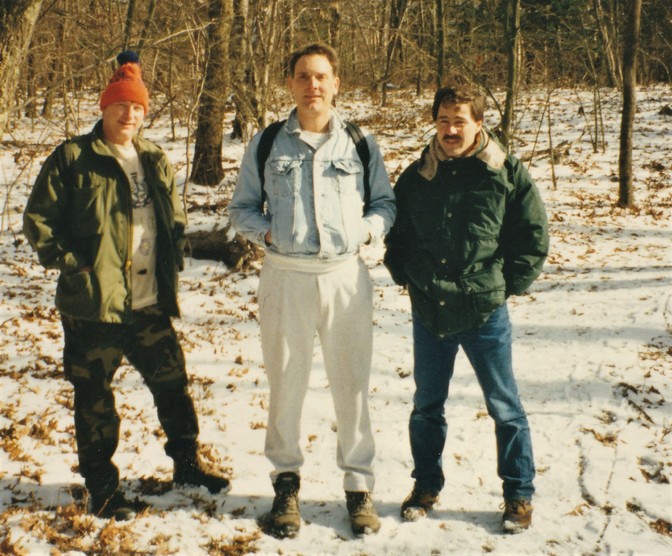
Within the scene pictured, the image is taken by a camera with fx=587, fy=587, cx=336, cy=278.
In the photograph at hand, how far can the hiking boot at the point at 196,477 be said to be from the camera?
3.64 meters

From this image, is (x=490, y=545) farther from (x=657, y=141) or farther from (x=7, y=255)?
(x=657, y=141)

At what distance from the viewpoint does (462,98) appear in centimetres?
307

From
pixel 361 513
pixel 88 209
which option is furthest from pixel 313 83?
pixel 361 513

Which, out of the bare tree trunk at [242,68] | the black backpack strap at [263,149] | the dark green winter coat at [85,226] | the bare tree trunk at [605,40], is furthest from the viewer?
the bare tree trunk at [605,40]

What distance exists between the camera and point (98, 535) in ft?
10.3

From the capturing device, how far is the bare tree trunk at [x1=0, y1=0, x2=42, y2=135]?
3820 millimetres

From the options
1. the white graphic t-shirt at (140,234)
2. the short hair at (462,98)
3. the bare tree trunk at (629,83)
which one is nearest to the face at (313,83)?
the short hair at (462,98)

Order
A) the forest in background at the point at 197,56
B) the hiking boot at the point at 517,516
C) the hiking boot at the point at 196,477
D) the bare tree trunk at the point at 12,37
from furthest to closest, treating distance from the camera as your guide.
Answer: the forest in background at the point at 197,56 → the bare tree trunk at the point at 12,37 → the hiking boot at the point at 196,477 → the hiking boot at the point at 517,516

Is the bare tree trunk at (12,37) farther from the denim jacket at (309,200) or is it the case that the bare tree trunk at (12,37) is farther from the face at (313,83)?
the face at (313,83)

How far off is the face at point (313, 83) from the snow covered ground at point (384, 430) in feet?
7.68

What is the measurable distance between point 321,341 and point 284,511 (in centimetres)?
99

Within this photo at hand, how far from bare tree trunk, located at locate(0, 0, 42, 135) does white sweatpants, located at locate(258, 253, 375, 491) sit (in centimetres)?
228

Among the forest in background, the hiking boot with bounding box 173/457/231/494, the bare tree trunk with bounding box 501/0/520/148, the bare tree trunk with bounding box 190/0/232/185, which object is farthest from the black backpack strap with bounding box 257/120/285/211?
the bare tree trunk with bounding box 501/0/520/148

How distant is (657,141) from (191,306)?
15.4 metres
